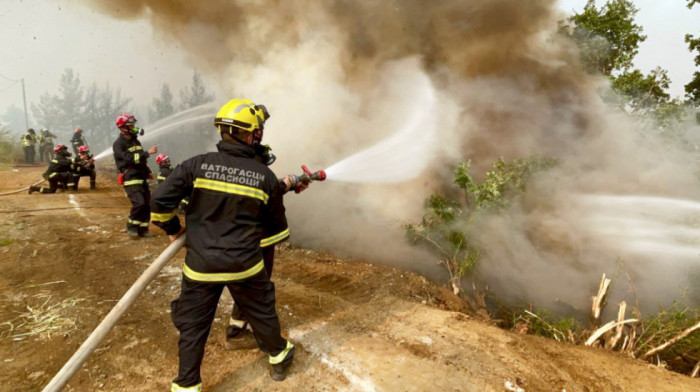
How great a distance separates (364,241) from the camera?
645 cm

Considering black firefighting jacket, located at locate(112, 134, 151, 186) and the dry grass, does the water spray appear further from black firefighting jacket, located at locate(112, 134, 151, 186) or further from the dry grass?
black firefighting jacket, located at locate(112, 134, 151, 186)

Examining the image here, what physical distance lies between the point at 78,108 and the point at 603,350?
4001cm

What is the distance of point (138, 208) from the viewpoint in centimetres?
583

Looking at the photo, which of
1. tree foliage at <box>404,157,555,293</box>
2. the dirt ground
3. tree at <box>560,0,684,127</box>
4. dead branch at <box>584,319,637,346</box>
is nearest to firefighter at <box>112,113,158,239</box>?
the dirt ground

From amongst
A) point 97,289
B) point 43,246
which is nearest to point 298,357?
point 97,289

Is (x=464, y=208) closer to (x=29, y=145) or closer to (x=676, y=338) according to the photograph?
(x=676, y=338)

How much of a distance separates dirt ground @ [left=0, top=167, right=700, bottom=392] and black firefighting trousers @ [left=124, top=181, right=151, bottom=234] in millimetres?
1037

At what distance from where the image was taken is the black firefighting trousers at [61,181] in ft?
30.9

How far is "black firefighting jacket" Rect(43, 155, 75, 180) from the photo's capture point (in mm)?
9414

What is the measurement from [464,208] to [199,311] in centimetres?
510

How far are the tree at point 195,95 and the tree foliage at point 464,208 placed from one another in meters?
11.7

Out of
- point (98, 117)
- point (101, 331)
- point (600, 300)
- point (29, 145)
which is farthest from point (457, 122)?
point (98, 117)

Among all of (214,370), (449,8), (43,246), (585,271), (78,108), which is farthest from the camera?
(78,108)

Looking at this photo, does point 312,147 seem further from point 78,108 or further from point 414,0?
point 78,108
